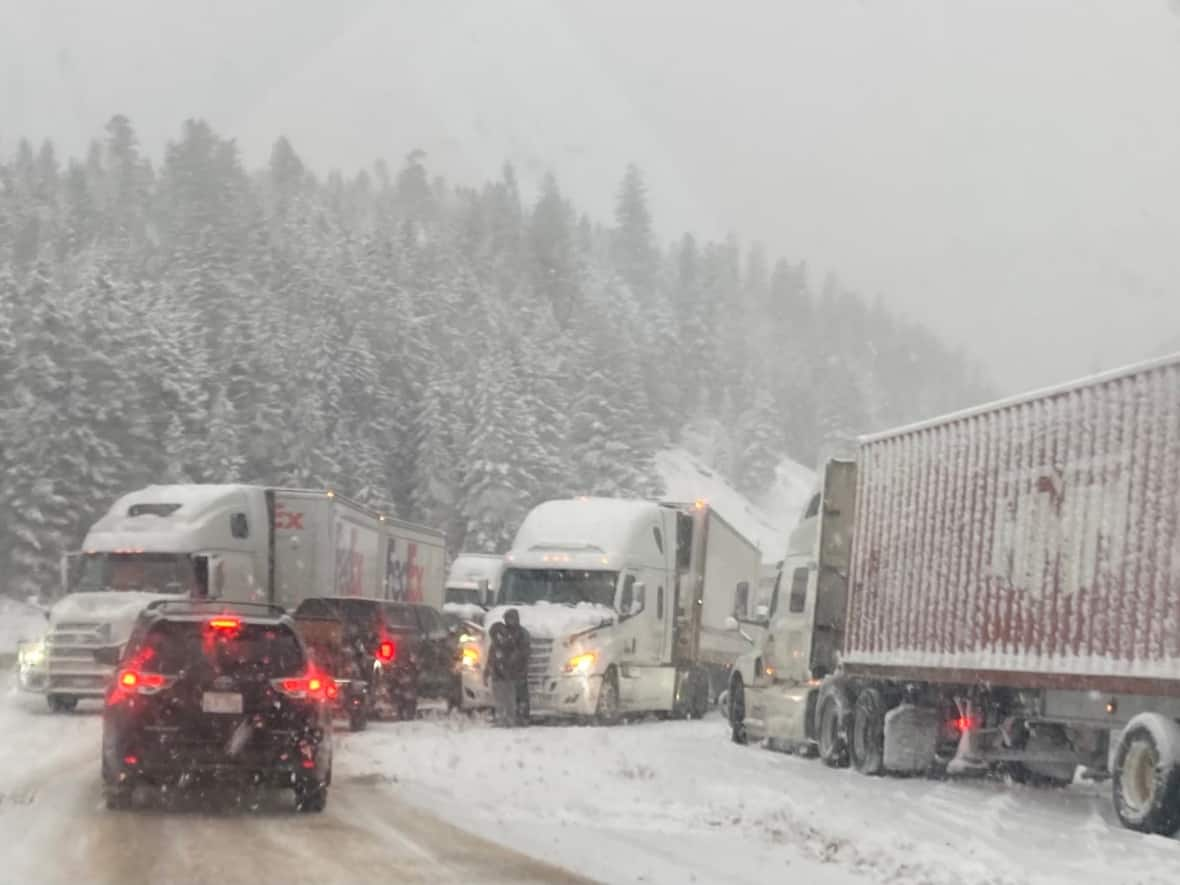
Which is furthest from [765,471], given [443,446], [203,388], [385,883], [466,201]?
[385,883]

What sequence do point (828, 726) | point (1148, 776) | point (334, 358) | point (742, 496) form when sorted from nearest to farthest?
point (1148, 776), point (828, 726), point (334, 358), point (742, 496)

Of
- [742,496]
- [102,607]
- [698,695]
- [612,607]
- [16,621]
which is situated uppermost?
[742,496]

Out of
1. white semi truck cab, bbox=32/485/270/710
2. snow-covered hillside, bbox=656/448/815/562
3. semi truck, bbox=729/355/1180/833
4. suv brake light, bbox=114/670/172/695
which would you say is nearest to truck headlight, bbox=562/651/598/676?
semi truck, bbox=729/355/1180/833

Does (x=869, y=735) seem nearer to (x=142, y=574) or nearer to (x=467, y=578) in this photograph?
(x=142, y=574)

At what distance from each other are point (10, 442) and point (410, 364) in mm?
33714

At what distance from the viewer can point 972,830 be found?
13.2m

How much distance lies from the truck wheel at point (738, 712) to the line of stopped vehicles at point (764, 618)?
0.04 metres

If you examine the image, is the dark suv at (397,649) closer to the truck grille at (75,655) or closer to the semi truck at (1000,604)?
the truck grille at (75,655)

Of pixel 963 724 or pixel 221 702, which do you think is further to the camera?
pixel 963 724

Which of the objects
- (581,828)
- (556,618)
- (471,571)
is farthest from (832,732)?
(471,571)

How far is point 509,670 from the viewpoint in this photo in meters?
24.2

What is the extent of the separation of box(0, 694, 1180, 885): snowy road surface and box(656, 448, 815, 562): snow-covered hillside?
99.3 meters

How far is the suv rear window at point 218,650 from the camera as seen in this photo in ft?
42.0

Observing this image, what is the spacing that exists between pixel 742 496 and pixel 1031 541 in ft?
405
